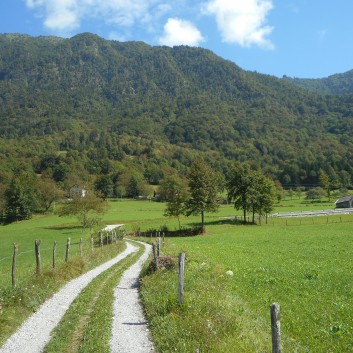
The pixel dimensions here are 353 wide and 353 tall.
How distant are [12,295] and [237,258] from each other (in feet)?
59.7

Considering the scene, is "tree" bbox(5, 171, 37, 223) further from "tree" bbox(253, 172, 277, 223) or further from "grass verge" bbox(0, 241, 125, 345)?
"grass verge" bbox(0, 241, 125, 345)

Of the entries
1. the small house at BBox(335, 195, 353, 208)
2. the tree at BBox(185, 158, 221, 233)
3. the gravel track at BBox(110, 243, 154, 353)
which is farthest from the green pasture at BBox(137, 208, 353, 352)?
the small house at BBox(335, 195, 353, 208)

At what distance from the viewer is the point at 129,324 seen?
1284cm

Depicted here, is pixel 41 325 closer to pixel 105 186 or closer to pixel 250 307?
pixel 250 307

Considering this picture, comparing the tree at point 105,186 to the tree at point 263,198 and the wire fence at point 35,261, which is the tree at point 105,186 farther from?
the wire fence at point 35,261

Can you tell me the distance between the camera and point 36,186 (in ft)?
385

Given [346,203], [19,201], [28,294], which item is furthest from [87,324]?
[346,203]

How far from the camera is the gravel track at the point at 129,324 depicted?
35.2ft

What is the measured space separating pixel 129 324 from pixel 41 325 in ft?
10.1

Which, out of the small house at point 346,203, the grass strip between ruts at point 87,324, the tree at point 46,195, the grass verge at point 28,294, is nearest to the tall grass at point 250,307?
the grass strip between ruts at point 87,324

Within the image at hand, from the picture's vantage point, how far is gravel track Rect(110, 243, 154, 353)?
10719 mm

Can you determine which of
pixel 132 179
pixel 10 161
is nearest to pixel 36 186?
pixel 132 179

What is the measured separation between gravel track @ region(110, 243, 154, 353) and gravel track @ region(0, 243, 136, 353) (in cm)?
204

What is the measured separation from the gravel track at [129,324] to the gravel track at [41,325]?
6.71ft
